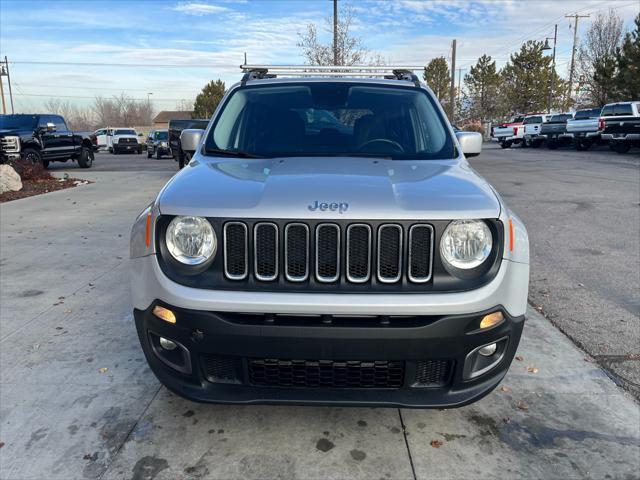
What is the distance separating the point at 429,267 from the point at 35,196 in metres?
11.9

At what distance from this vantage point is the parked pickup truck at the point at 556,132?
27441 mm

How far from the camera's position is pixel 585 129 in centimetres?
2498

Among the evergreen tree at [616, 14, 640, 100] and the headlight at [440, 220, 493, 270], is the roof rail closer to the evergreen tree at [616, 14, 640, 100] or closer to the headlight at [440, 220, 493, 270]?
the headlight at [440, 220, 493, 270]

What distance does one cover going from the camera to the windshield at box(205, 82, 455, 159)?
3.44 metres

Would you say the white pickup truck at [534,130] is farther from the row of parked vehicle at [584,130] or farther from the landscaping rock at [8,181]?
the landscaping rock at [8,181]

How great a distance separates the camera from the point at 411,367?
7.68 ft

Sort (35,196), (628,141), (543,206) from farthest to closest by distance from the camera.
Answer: (628,141)
(35,196)
(543,206)

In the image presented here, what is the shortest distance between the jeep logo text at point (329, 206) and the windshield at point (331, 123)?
3.37ft

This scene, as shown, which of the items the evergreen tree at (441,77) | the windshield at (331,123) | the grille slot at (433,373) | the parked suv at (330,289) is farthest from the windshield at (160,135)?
the evergreen tree at (441,77)

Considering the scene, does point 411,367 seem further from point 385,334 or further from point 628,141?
point 628,141

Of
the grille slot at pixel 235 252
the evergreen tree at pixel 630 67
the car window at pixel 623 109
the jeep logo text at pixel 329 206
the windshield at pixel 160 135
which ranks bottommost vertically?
the windshield at pixel 160 135

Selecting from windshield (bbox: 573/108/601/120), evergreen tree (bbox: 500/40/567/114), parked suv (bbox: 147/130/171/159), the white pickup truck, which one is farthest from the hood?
evergreen tree (bbox: 500/40/567/114)

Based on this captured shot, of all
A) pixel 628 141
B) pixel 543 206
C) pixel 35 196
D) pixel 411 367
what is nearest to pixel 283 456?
pixel 411 367

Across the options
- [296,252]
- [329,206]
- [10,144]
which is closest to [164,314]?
[296,252]
